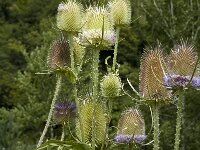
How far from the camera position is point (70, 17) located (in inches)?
120

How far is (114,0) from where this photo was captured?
10.8 ft

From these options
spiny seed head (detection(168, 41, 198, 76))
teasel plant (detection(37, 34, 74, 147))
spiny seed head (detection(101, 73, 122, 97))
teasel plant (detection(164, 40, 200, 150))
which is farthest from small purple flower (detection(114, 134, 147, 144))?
teasel plant (detection(37, 34, 74, 147))

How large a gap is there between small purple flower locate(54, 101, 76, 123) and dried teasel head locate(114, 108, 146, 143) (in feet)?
1.81

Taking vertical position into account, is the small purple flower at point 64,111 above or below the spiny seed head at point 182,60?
below

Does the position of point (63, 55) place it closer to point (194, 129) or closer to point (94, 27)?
point (94, 27)

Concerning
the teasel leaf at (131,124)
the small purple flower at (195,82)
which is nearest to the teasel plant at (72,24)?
the teasel leaf at (131,124)

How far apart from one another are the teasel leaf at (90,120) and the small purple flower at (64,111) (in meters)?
0.56

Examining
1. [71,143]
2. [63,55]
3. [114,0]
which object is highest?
[114,0]

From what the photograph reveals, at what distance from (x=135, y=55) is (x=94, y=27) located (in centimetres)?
2083

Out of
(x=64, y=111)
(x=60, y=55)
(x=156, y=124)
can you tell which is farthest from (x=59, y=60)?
(x=156, y=124)

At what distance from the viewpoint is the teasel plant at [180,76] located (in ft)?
8.61

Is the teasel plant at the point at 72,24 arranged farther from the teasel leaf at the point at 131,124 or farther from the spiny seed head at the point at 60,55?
the teasel leaf at the point at 131,124

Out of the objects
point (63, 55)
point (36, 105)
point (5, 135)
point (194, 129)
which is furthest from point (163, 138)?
point (63, 55)

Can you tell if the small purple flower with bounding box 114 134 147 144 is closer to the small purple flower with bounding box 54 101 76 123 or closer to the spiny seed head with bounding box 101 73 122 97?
the spiny seed head with bounding box 101 73 122 97
